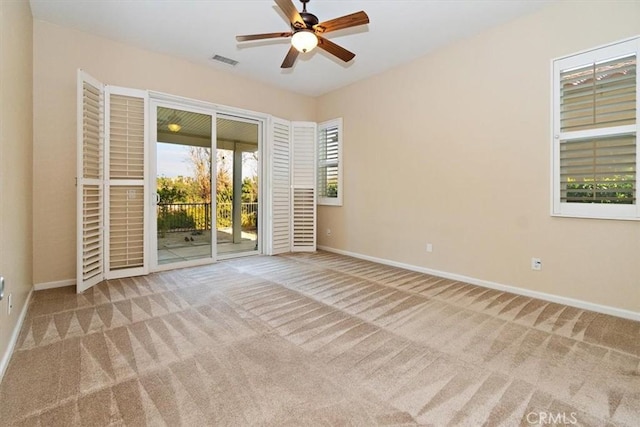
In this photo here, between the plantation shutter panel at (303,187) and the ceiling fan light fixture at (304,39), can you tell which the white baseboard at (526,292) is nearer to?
the plantation shutter panel at (303,187)

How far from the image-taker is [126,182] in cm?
390

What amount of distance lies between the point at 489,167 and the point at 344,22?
2.35 metres

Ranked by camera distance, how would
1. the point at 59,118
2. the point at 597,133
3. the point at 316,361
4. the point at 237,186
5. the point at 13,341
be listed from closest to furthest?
the point at 316,361
the point at 13,341
the point at 597,133
the point at 59,118
the point at 237,186

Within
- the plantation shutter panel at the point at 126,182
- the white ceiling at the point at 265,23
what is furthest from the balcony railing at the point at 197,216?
the white ceiling at the point at 265,23

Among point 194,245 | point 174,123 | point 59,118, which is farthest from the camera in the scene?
point 194,245

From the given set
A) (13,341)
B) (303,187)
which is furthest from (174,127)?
(13,341)

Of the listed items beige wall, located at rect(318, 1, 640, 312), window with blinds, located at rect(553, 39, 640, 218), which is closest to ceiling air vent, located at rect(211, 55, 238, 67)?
beige wall, located at rect(318, 1, 640, 312)

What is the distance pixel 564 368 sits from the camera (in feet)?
6.42

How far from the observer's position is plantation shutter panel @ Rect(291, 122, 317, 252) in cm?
573

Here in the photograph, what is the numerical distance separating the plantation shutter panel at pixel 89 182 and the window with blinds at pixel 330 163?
11.6 feet

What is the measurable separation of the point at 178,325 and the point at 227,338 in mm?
524

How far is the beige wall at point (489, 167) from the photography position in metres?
2.89

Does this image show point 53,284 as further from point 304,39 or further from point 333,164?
point 333,164

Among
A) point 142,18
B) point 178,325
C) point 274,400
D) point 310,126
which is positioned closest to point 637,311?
point 274,400
